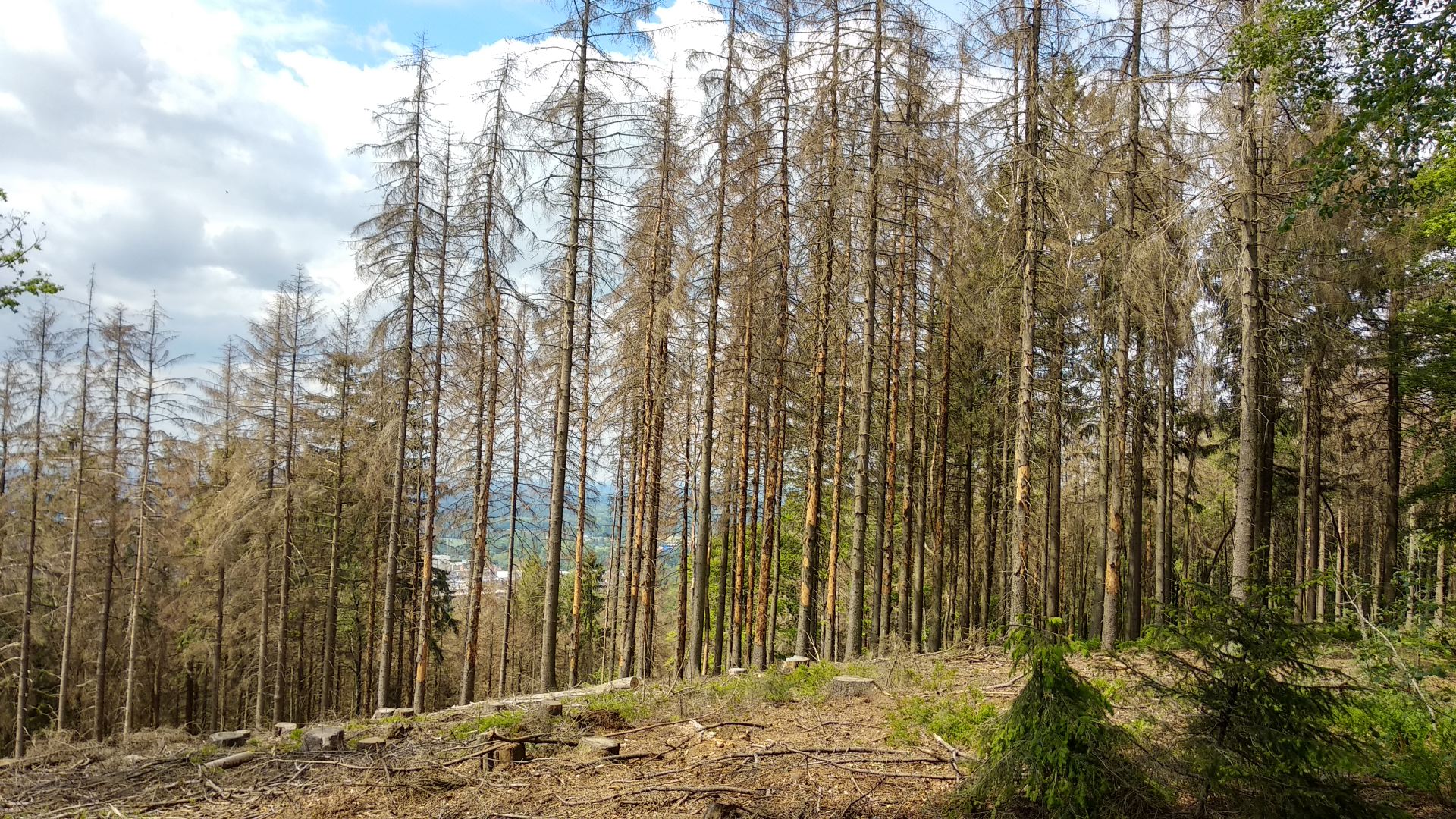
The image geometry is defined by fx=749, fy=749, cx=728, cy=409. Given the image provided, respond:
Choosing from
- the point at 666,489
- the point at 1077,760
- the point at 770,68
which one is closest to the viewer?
the point at 1077,760

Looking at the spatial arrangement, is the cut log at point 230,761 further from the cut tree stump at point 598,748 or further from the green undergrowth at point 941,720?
the green undergrowth at point 941,720

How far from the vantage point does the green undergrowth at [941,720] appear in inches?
253

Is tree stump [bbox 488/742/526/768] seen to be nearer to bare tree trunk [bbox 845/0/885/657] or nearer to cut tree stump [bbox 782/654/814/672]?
cut tree stump [bbox 782/654/814/672]

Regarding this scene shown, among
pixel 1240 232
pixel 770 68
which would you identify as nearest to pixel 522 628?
pixel 770 68

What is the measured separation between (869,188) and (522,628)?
32.9m

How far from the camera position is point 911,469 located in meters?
16.6

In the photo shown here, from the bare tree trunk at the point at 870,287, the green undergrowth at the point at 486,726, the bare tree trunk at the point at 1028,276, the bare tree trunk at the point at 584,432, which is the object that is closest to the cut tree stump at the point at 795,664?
the bare tree trunk at the point at 870,287

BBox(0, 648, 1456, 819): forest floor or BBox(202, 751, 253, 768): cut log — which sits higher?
BBox(0, 648, 1456, 819): forest floor

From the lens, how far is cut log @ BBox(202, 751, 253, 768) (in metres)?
7.93

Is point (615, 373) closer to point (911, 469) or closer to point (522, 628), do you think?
point (911, 469)

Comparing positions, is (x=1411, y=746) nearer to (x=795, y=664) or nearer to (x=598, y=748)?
(x=598, y=748)

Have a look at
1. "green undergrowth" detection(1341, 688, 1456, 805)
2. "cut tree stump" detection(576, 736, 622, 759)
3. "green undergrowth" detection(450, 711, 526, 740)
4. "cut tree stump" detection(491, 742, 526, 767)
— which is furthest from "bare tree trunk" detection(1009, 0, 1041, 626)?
"green undergrowth" detection(450, 711, 526, 740)

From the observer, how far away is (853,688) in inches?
347

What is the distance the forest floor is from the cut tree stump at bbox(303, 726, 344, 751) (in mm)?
143
